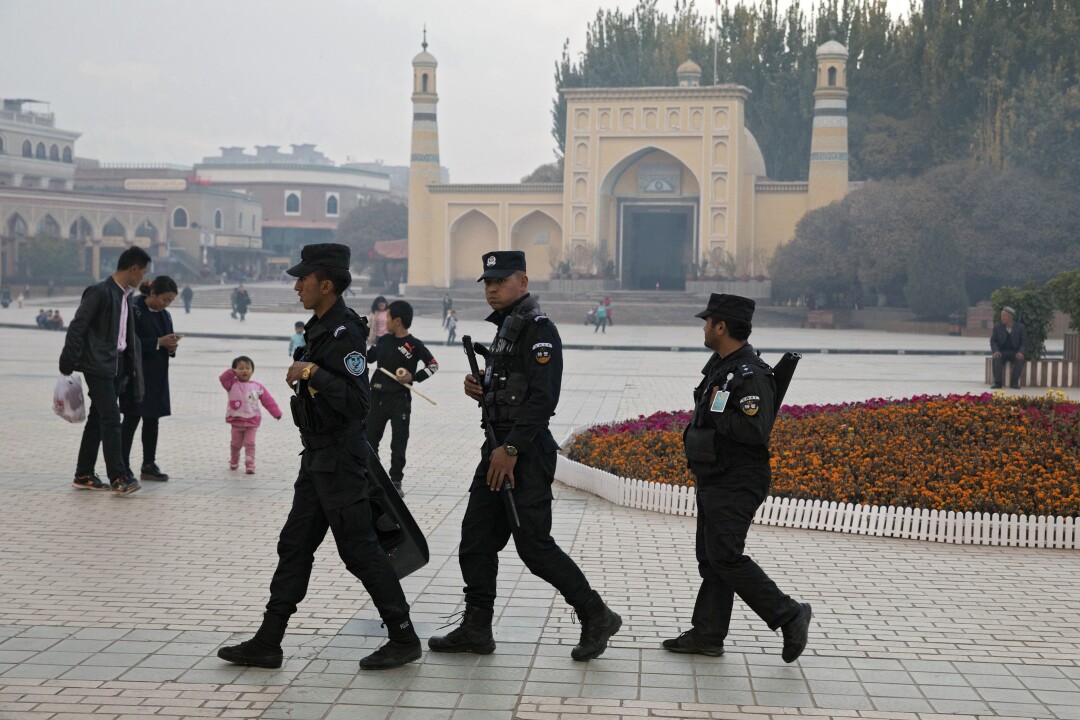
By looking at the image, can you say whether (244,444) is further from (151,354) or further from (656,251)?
(656,251)

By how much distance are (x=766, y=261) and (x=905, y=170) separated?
840 cm

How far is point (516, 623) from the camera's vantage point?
5758mm

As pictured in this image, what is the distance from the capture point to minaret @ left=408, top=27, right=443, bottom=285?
54.3m

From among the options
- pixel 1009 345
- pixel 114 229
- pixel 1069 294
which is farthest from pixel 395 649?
pixel 114 229

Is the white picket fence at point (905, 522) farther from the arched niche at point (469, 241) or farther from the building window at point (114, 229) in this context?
the building window at point (114, 229)

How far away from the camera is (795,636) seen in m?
5.07

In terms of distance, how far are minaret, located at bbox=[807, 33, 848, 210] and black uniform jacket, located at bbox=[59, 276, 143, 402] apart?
43.6 metres

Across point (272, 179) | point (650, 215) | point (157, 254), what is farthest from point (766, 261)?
point (272, 179)

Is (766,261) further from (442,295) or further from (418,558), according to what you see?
(418,558)

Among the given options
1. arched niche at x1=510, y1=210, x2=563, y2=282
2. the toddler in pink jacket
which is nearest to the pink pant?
the toddler in pink jacket

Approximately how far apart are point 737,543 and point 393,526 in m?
1.43

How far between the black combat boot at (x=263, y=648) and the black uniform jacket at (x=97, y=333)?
13.0ft

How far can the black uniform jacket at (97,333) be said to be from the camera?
8.38m

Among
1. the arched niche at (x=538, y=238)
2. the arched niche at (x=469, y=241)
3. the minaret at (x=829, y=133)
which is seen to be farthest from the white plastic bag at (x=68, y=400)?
the arched niche at (x=469, y=241)
